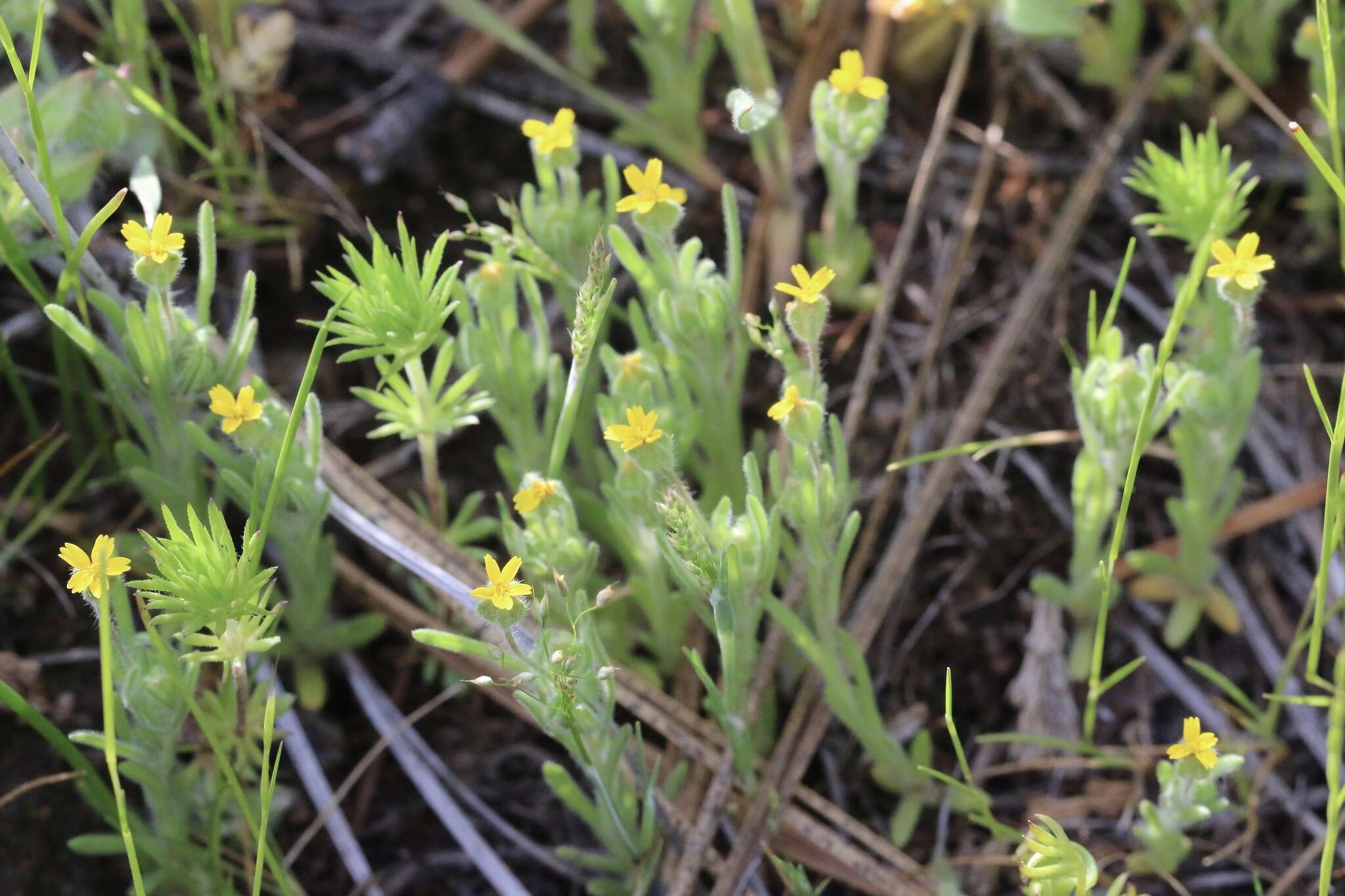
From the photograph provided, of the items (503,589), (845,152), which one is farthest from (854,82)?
(503,589)

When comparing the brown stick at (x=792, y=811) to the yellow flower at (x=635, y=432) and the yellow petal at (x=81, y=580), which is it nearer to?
the yellow flower at (x=635, y=432)

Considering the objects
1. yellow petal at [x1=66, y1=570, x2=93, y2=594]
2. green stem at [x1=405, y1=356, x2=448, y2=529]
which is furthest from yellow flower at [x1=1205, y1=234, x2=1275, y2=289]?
yellow petal at [x1=66, y1=570, x2=93, y2=594]

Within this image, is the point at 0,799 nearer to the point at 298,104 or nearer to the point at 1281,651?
the point at 298,104

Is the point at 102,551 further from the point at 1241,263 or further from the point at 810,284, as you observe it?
the point at 1241,263

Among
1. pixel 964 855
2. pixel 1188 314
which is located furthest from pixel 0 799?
pixel 1188 314

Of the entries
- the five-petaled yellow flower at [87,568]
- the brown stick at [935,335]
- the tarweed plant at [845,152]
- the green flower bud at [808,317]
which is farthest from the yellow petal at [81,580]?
the tarweed plant at [845,152]

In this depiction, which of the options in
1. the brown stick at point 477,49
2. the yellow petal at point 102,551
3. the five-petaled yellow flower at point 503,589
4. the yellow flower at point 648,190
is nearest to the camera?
the yellow petal at point 102,551

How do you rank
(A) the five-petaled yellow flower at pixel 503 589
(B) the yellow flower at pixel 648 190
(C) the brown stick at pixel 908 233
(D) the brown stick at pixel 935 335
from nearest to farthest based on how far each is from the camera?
1. (A) the five-petaled yellow flower at pixel 503 589
2. (B) the yellow flower at pixel 648 190
3. (D) the brown stick at pixel 935 335
4. (C) the brown stick at pixel 908 233
